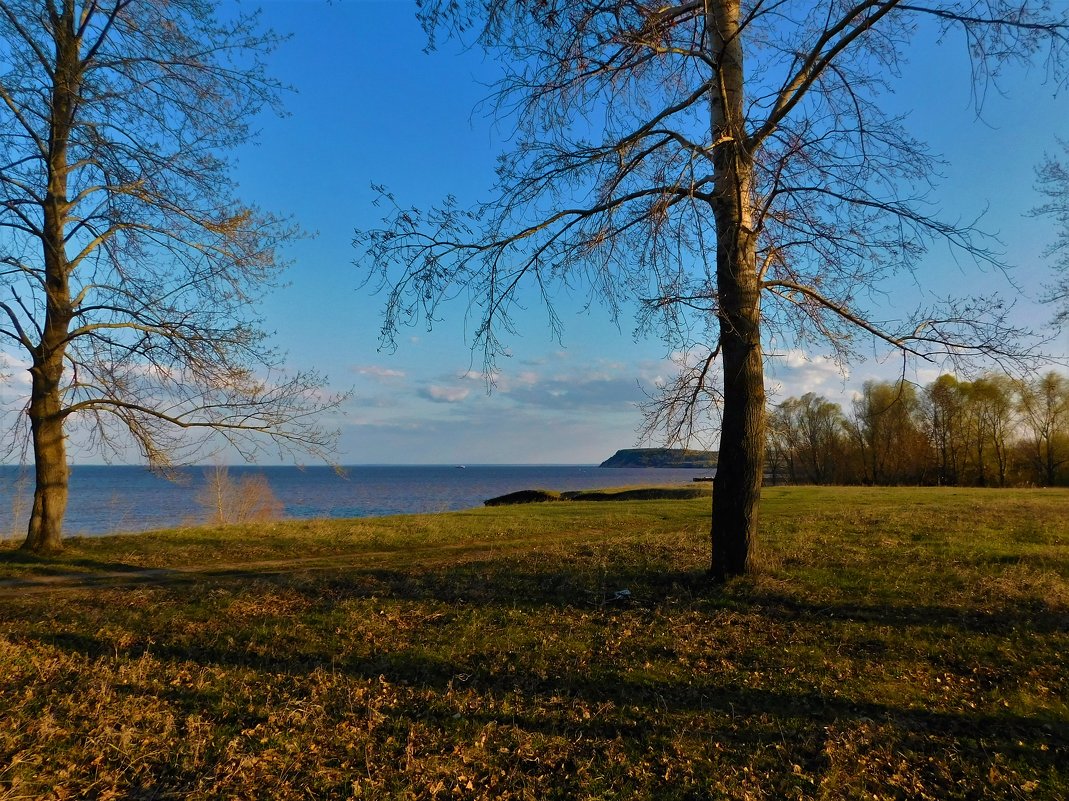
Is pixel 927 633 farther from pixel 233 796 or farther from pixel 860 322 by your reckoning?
pixel 233 796

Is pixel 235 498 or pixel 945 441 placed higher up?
pixel 945 441

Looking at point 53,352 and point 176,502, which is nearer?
point 53,352

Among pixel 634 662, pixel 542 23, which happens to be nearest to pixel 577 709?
pixel 634 662

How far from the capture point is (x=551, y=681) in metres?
5.30

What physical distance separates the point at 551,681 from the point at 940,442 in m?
61.3

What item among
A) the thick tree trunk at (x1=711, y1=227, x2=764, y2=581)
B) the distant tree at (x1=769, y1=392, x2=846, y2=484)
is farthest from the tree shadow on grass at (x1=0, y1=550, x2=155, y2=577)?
the distant tree at (x1=769, y1=392, x2=846, y2=484)

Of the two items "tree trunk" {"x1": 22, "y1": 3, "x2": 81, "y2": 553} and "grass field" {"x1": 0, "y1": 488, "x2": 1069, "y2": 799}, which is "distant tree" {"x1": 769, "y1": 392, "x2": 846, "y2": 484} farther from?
"tree trunk" {"x1": 22, "y1": 3, "x2": 81, "y2": 553}

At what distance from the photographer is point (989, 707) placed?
472 centimetres

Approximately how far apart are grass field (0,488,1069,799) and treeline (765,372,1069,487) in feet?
132

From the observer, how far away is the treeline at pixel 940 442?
48.1 meters

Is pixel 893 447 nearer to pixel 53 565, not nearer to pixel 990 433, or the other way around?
pixel 990 433

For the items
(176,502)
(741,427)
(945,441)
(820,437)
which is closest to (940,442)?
(945,441)

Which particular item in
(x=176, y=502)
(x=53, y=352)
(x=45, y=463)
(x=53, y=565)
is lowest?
(x=176, y=502)

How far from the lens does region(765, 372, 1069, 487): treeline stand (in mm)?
48062
